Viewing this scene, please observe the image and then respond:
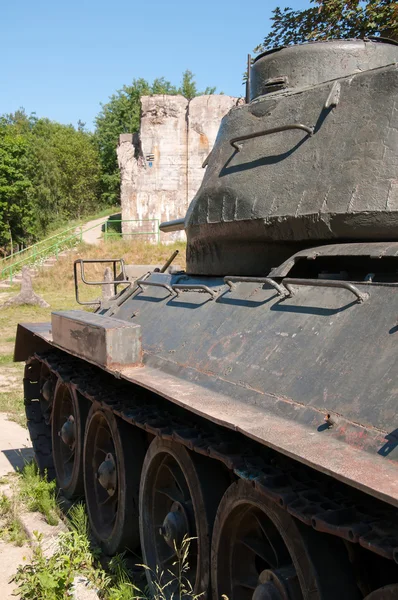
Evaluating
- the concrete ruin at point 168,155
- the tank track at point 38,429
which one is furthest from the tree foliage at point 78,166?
the tank track at point 38,429

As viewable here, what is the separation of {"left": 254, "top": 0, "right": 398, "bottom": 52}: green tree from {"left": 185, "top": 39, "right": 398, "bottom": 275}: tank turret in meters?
8.84

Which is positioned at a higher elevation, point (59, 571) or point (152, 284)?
point (152, 284)

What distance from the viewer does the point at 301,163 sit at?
14.4 ft

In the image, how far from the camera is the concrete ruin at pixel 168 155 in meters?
27.3

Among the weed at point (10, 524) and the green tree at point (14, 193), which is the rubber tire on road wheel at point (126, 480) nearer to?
the weed at point (10, 524)

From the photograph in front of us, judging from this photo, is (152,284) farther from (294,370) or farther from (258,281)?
(294,370)

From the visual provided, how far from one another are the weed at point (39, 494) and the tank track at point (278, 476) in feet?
4.68

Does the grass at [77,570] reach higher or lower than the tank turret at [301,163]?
lower

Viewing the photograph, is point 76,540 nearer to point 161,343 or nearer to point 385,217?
point 161,343

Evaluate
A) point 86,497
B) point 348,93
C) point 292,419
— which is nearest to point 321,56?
point 348,93

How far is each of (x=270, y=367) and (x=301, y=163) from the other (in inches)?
62.2

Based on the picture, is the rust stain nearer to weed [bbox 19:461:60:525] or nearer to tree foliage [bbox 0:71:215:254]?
tree foliage [bbox 0:71:215:254]

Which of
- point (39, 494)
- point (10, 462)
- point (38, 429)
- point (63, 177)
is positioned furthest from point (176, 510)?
point (63, 177)

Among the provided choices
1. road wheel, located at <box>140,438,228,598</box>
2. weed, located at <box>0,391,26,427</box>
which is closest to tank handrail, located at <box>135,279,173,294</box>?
road wheel, located at <box>140,438,228,598</box>
